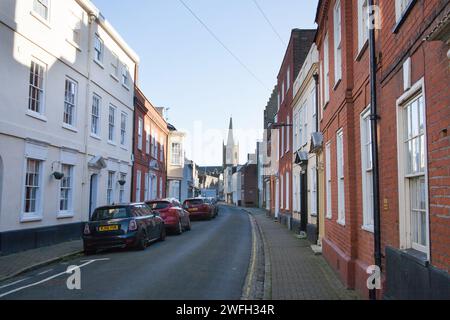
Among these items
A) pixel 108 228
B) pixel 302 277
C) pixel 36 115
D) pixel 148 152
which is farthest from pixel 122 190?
pixel 302 277

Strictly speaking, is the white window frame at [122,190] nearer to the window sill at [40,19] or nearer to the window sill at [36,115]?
the window sill at [36,115]

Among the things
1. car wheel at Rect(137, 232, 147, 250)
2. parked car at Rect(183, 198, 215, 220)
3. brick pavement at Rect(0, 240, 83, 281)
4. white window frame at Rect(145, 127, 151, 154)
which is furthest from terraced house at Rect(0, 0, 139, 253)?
parked car at Rect(183, 198, 215, 220)

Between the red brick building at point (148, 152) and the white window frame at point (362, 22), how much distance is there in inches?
748

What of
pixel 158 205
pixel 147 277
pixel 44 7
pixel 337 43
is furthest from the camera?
pixel 158 205

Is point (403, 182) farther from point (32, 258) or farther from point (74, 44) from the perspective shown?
point (74, 44)

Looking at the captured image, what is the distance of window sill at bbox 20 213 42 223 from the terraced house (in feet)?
0.10

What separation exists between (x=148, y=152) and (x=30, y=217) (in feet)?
54.2

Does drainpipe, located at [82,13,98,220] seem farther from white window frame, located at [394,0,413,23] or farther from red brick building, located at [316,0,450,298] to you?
white window frame, located at [394,0,413,23]

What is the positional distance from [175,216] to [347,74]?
12.3 m

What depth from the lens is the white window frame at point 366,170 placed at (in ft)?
25.7

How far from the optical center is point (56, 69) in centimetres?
1573

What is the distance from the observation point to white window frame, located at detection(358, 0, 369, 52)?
816 cm

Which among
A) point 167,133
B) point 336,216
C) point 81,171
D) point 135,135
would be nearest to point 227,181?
point 167,133

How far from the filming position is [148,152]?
1195 inches
